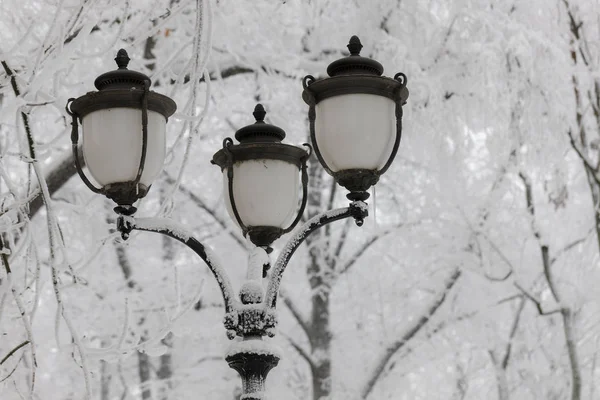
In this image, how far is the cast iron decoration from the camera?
365cm

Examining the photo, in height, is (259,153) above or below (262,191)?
above

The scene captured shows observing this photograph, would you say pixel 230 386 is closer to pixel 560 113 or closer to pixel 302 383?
pixel 302 383

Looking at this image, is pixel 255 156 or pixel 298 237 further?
pixel 298 237

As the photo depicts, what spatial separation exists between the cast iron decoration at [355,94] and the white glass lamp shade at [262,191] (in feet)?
0.67

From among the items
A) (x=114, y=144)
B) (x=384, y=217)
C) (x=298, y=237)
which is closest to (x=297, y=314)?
(x=384, y=217)

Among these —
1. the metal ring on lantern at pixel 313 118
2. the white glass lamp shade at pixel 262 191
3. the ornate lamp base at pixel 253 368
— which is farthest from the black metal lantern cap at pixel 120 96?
the ornate lamp base at pixel 253 368

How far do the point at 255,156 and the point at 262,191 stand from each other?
6.3 inches

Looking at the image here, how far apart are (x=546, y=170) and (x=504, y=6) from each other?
7.89 feet

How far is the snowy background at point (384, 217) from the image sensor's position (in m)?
8.88

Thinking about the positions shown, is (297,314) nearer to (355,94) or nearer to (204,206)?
(204,206)

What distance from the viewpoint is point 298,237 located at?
3852 millimetres

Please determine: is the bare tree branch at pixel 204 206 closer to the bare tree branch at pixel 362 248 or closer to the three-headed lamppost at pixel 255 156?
the bare tree branch at pixel 362 248

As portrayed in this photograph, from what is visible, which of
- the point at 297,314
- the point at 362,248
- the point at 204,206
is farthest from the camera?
the point at 204,206

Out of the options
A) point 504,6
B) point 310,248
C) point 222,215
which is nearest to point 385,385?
point 310,248
